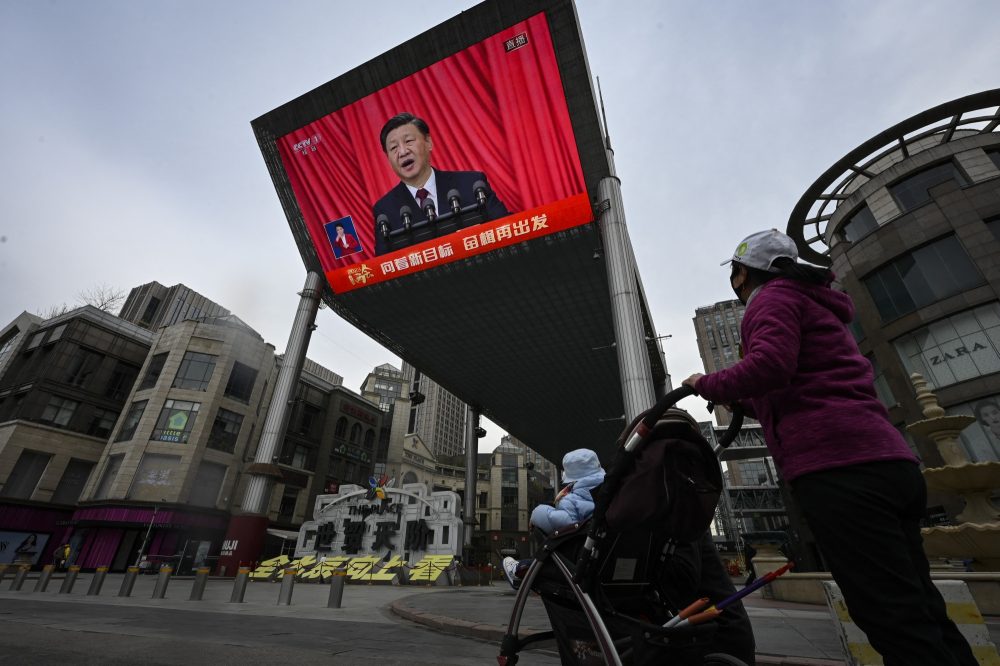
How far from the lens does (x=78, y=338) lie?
88.7ft

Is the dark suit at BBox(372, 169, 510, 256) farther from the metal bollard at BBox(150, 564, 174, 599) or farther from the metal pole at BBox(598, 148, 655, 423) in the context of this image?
the metal bollard at BBox(150, 564, 174, 599)

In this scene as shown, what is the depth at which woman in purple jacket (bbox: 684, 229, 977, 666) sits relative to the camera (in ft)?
4.78

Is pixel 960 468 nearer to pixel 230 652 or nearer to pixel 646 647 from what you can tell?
pixel 646 647

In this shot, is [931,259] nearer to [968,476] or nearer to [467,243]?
[968,476]

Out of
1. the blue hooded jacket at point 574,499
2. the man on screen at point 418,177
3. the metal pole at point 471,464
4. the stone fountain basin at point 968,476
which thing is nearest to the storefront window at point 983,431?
the stone fountain basin at point 968,476

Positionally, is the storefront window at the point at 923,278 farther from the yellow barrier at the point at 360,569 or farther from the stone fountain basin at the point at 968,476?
the yellow barrier at the point at 360,569

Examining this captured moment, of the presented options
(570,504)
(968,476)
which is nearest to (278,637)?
(570,504)

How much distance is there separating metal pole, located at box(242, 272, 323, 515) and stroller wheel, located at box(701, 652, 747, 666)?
66.2 feet

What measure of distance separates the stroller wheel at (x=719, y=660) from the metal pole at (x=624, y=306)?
11.0 meters

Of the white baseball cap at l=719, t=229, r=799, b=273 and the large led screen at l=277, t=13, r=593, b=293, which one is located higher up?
the large led screen at l=277, t=13, r=593, b=293

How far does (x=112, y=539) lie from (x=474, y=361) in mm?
22018

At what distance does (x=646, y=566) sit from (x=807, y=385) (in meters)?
1.10

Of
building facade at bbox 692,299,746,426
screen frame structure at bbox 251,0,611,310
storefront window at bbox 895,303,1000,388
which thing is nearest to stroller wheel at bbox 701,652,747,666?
screen frame structure at bbox 251,0,611,310

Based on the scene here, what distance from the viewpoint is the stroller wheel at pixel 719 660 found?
171 centimetres
